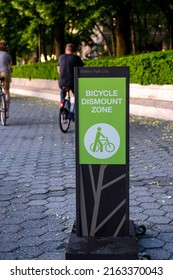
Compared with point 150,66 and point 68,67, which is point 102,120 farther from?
point 150,66

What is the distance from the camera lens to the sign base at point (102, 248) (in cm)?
379

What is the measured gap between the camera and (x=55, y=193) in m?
6.01

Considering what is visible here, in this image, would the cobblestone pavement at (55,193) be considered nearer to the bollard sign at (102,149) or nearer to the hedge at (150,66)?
the bollard sign at (102,149)

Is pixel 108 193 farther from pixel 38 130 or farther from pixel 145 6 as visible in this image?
pixel 145 6

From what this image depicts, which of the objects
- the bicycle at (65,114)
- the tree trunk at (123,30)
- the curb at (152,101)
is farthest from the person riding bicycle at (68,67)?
the tree trunk at (123,30)

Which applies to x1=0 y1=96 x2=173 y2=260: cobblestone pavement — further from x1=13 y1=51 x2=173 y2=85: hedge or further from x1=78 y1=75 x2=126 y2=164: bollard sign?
x1=13 y1=51 x2=173 y2=85: hedge

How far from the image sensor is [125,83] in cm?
380

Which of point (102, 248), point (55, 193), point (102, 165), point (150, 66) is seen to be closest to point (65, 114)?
point (150, 66)

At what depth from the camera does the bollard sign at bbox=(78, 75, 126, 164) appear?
12.5 feet

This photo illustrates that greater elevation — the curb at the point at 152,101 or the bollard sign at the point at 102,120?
the bollard sign at the point at 102,120

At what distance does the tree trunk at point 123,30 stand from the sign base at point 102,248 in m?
17.3

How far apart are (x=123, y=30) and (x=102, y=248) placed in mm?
17911
